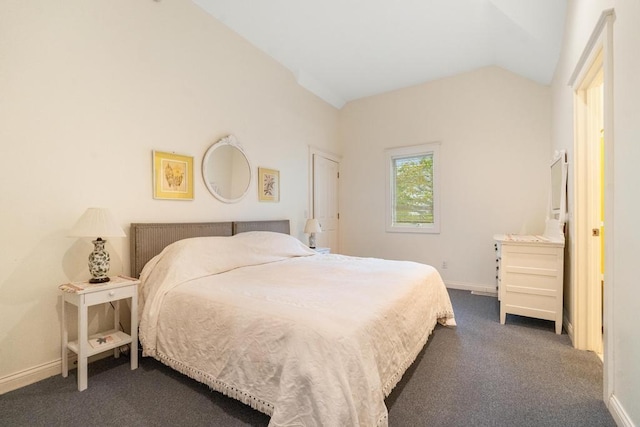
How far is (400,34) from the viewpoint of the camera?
10.7ft

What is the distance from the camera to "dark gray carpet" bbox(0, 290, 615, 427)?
1.52 meters

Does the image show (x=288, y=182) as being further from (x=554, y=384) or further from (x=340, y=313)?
(x=554, y=384)

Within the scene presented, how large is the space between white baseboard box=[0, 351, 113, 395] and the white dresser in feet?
11.9

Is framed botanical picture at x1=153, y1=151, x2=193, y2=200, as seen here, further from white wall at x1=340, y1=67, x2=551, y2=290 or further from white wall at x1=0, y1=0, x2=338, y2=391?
white wall at x1=340, y1=67, x2=551, y2=290

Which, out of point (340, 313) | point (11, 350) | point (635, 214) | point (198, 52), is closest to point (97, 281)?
point (11, 350)

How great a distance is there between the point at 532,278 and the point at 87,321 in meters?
3.60

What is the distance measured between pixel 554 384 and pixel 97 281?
10.0ft

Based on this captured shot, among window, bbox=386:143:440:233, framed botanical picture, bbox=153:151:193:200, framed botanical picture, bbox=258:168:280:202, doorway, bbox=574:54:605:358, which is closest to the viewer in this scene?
doorway, bbox=574:54:605:358

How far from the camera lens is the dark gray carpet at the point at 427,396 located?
4.99 feet

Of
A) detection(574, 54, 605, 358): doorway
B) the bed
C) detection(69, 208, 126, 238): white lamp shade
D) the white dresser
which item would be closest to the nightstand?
the bed

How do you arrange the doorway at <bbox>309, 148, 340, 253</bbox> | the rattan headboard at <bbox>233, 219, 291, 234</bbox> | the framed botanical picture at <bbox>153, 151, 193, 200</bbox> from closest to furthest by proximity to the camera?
the framed botanical picture at <bbox>153, 151, 193, 200</bbox> → the rattan headboard at <bbox>233, 219, 291, 234</bbox> → the doorway at <bbox>309, 148, 340, 253</bbox>

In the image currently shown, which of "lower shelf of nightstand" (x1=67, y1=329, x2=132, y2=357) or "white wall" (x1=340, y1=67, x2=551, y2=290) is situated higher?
"white wall" (x1=340, y1=67, x2=551, y2=290)

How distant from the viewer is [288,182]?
399 centimetres

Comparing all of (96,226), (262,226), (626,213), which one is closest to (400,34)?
(262,226)
